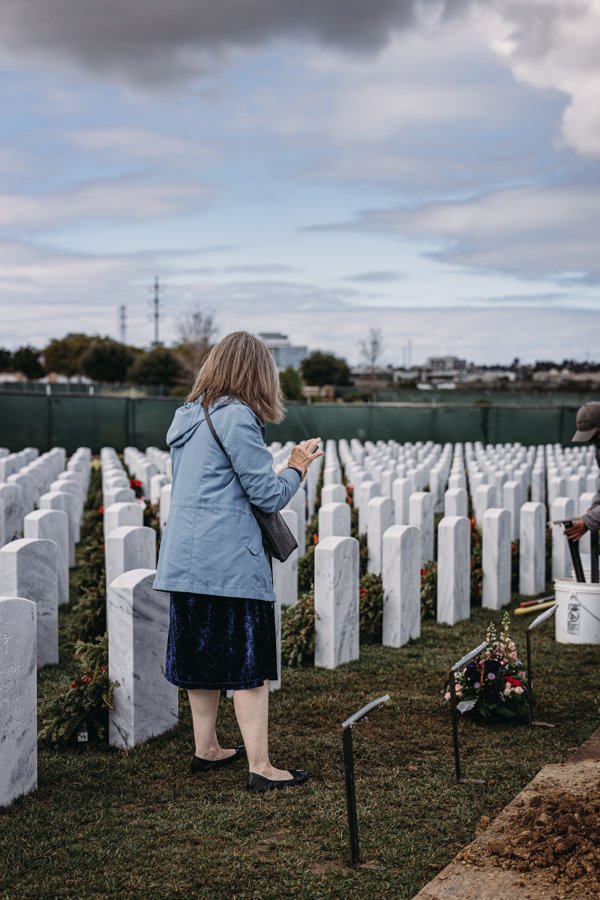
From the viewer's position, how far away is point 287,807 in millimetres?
3943

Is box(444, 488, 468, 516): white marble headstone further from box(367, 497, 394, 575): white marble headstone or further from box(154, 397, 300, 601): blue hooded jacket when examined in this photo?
box(154, 397, 300, 601): blue hooded jacket

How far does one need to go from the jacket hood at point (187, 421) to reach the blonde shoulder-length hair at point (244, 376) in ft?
0.13

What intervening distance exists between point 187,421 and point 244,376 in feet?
1.00

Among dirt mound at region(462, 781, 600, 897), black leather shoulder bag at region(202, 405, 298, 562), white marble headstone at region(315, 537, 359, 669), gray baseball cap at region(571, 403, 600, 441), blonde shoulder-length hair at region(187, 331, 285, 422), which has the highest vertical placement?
blonde shoulder-length hair at region(187, 331, 285, 422)

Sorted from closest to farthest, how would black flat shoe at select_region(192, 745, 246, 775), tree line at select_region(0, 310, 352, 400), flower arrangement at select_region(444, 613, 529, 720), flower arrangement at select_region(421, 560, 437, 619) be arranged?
black flat shoe at select_region(192, 745, 246, 775) < flower arrangement at select_region(444, 613, 529, 720) < flower arrangement at select_region(421, 560, 437, 619) < tree line at select_region(0, 310, 352, 400)

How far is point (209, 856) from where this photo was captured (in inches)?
138

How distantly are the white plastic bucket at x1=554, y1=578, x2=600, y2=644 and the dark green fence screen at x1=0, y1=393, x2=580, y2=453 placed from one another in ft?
62.5

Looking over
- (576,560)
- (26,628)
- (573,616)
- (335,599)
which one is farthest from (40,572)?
(573,616)

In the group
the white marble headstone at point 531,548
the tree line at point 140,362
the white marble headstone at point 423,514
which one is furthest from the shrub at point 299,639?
the tree line at point 140,362

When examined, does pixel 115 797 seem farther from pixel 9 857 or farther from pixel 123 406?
pixel 123 406

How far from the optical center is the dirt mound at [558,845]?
10.5 ft

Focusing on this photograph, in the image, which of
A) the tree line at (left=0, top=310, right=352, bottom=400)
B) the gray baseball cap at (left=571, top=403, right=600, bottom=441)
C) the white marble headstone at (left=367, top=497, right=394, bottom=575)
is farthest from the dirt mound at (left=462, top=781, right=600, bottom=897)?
the tree line at (left=0, top=310, right=352, bottom=400)

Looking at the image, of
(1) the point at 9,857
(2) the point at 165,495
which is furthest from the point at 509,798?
(2) the point at 165,495

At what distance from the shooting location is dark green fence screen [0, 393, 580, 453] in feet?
80.8
